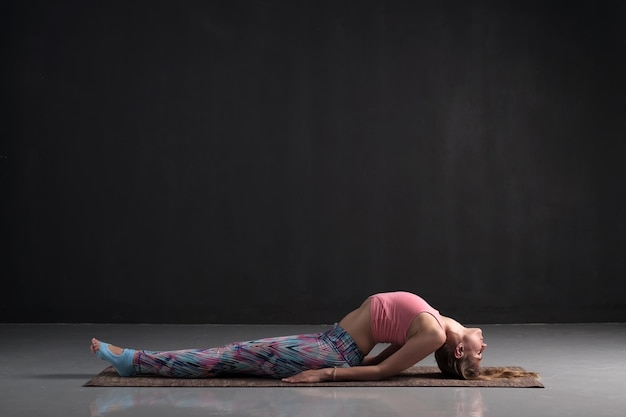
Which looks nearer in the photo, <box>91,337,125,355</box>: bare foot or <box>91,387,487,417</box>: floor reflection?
<box>91,387,487,417</box>: floor reflection

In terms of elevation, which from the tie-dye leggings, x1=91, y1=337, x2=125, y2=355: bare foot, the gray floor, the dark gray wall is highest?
the dark gray wall

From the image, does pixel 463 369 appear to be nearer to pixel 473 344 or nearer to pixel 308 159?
pixel 473 344

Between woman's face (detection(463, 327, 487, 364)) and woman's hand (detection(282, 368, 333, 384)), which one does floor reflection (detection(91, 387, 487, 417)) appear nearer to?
woman's hand (detection(282, 368, 333, 384))

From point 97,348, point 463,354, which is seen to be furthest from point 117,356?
point 463,354


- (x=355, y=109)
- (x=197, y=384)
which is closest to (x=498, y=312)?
(x=355, y=109)

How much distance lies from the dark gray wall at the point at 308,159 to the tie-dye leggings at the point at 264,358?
2454 millimetres

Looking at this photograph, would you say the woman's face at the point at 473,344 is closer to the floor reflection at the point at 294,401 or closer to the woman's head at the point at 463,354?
the woman's head at the point at 463,354

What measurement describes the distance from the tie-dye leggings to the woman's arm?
56 millimetres

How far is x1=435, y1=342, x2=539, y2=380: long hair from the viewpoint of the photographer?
181 inches

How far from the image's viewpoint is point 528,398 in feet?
13.9

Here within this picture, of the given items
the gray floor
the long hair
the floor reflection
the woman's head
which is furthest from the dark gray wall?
the floor reflection

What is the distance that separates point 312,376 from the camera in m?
4.54

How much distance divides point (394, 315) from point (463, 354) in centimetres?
37

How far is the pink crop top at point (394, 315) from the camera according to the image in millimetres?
4516
